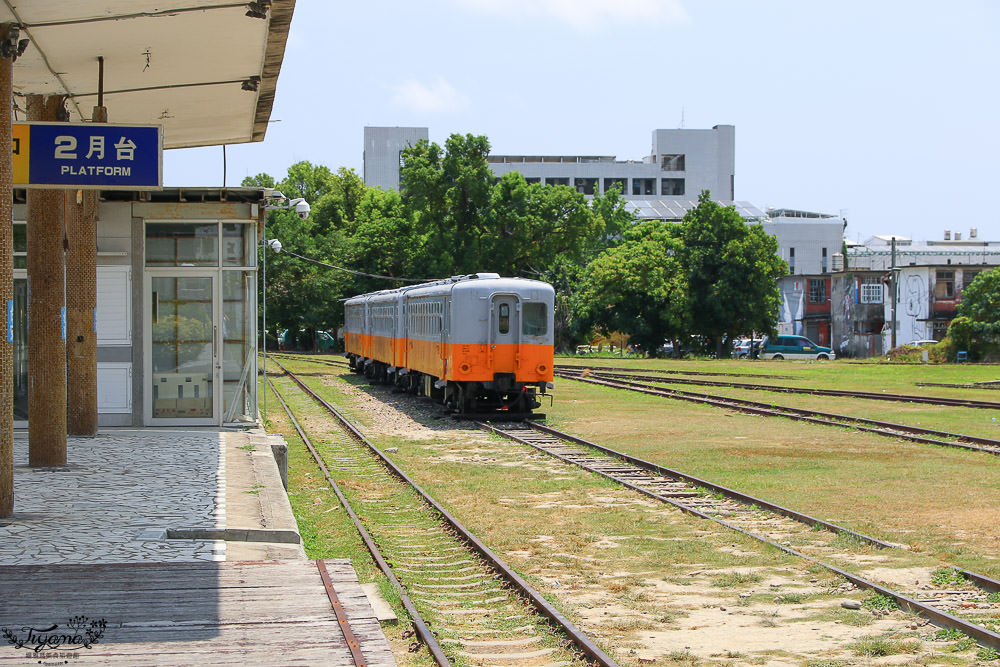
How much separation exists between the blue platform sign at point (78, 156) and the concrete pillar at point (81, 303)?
4.32 m

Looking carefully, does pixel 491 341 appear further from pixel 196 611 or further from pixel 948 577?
pixel 196 611

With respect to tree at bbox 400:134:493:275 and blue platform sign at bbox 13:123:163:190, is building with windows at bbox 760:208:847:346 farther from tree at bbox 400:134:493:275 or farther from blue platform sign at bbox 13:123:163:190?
blue platform sign at bbox 13:123:163:190

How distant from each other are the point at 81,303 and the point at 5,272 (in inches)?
218

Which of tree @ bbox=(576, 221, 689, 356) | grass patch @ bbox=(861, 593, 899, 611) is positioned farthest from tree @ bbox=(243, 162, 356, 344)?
grass patch @ bbox=(861, 593, 899, 611)

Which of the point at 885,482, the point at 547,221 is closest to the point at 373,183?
the point at 547,221

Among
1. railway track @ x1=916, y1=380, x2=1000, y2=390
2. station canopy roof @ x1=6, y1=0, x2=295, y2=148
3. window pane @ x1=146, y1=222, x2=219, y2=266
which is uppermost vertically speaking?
station canopy roof @ x1=6, y1=0, x2=295, y2=148

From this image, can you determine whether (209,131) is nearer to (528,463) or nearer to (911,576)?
(528,463)

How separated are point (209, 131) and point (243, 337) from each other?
3.16m

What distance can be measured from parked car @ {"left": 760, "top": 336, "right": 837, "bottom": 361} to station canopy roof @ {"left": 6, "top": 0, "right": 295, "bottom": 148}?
148 feet

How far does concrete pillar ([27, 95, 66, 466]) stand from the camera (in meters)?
12.1

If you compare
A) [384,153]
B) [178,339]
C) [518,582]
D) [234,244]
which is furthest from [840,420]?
[384,153]

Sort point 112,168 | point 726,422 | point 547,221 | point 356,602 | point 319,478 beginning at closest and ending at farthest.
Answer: point 356,602, point 112,168, point 319,478, point 726,422, point 547,221

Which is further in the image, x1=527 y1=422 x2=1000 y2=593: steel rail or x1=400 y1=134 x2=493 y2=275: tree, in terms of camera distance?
x1=400 y1=134 x2=493 y2=275: tree

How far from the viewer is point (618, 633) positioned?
7121 millimetres
